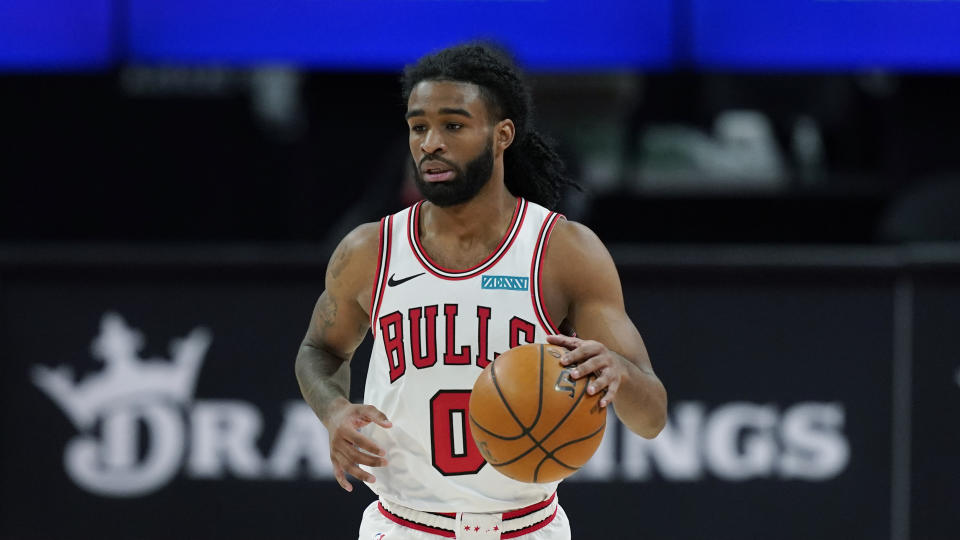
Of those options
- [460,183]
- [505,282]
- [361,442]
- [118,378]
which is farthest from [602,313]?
[118,378]

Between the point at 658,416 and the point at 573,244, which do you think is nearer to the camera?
the point at 658,416

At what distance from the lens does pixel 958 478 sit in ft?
20.0

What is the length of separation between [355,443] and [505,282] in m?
0.62

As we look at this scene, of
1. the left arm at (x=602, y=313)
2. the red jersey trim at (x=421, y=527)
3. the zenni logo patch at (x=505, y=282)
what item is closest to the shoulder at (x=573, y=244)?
the left arm at (x=602, y=313)

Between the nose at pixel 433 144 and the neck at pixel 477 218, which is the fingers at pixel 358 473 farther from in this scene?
the nose at pixel 433 144

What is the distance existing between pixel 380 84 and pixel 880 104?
9.99ft

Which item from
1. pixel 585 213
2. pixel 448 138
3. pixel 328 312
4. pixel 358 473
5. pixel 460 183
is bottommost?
pixel 358 473

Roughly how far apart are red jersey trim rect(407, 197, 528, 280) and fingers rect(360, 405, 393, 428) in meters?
0.45

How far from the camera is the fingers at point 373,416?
355 cm

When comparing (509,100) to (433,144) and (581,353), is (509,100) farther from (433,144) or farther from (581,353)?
(581,353)

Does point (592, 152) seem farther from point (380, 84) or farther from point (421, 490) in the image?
point (421, 490)

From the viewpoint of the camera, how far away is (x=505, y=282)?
3762 millimetres

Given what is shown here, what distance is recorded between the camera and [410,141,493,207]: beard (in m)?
3.71

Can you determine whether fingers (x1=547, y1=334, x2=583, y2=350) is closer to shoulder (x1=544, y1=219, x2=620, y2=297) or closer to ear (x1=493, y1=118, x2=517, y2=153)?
shoulder (x1=544, y1=219, x2=620, y2=297)
